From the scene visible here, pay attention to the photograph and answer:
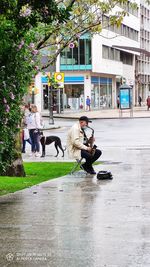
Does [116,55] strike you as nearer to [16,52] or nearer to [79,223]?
[16,52]

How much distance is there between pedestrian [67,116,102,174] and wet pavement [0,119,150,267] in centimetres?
43

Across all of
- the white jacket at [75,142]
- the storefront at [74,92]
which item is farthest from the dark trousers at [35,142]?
the storefront at [74,92]

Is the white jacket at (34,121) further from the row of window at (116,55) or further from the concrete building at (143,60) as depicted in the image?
the concrete building at (143,60)

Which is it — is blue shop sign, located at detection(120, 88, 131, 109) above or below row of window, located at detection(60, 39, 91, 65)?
below

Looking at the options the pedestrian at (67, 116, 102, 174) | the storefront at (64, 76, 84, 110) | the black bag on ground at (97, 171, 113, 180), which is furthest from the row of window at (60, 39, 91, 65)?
the black bag on ground at (97, 171, 113, 180)

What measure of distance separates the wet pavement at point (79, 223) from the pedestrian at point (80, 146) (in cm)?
43

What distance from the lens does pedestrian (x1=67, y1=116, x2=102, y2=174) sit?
16719mm

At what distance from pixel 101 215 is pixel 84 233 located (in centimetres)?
149

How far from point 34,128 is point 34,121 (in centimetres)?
25

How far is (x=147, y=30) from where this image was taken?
395 ft

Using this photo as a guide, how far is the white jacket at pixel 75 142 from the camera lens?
657 inches

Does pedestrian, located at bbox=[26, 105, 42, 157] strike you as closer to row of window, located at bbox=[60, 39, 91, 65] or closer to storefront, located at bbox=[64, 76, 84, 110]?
row of window, located at bbox=[60, 39, 91, 65]

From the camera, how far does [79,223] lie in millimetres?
9672

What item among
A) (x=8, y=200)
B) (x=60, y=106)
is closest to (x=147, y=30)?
(x=60, y=106)
